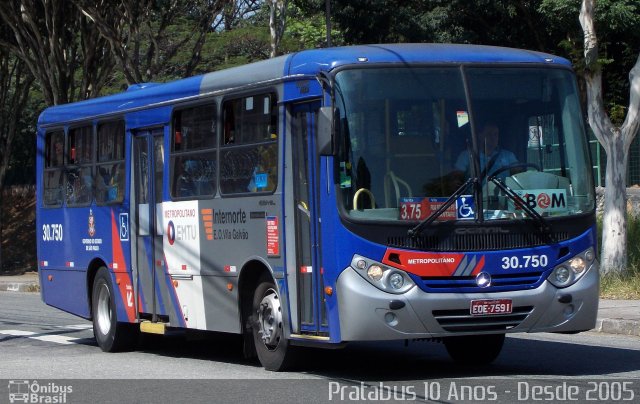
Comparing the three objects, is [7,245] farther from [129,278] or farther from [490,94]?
[490,94]

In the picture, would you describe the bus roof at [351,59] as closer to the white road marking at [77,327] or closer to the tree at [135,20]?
the white road marking at [77,327]

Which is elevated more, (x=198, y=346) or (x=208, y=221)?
(x=208, y=221)

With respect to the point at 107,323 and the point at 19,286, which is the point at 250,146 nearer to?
the point at 107,323

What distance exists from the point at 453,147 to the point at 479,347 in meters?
2.43

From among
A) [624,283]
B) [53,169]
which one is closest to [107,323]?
[53,169]

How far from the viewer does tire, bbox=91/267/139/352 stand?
1467 centimetres

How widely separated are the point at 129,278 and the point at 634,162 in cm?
2034

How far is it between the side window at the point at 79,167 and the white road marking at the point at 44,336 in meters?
1.82

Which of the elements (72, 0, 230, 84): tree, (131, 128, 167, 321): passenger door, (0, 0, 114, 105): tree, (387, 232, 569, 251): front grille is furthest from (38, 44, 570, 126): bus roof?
(0, 0, 114, 105): tree

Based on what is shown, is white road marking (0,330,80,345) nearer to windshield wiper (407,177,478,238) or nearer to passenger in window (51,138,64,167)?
passenger in window (51,138,64,167)

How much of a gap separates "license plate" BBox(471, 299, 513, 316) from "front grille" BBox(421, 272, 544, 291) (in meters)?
Answer: 0.13

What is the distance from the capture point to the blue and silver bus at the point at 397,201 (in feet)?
33.1

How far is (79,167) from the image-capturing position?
15719 millimetres

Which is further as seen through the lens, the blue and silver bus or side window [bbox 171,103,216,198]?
side window [bbox 171,103,216,198]
